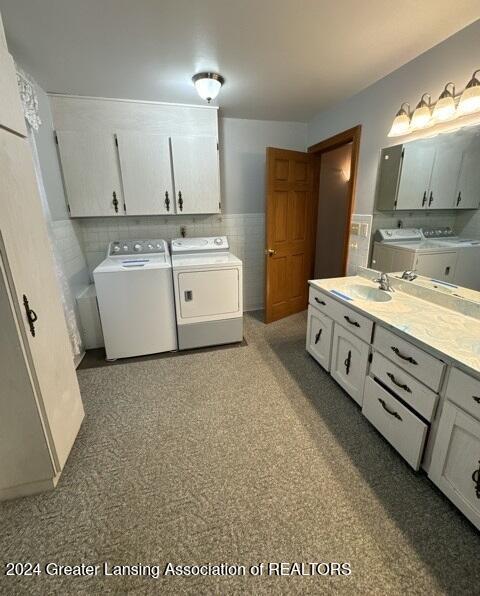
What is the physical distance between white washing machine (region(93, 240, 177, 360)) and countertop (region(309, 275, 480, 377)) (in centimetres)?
151

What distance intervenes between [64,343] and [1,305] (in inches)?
20.3

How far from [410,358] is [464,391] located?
0.92 ft

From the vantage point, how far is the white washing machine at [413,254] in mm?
1803

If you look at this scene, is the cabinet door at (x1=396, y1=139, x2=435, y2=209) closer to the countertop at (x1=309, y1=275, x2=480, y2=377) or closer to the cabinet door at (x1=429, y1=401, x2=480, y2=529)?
the countertop at (x1=309, y1=275, x2=480, y2=377)

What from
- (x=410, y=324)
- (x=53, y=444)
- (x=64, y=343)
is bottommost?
(x=53, y=444)

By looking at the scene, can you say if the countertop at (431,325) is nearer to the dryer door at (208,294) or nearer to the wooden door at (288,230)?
the dryer door at (208,294)

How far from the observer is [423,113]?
177 cm

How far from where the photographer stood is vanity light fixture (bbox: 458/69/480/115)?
1.48m

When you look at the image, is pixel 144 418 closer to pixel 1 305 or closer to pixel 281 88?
pixel 1 305

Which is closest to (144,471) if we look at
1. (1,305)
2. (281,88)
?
(1,305)

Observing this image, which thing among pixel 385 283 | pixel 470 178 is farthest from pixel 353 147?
pixel 385 283

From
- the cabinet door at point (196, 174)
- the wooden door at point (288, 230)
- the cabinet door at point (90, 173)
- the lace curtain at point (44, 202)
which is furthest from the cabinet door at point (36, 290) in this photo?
the wooden door at point (288, 230)

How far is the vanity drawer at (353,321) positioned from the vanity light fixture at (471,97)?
4.29ft

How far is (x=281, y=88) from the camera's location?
7.71 ft
